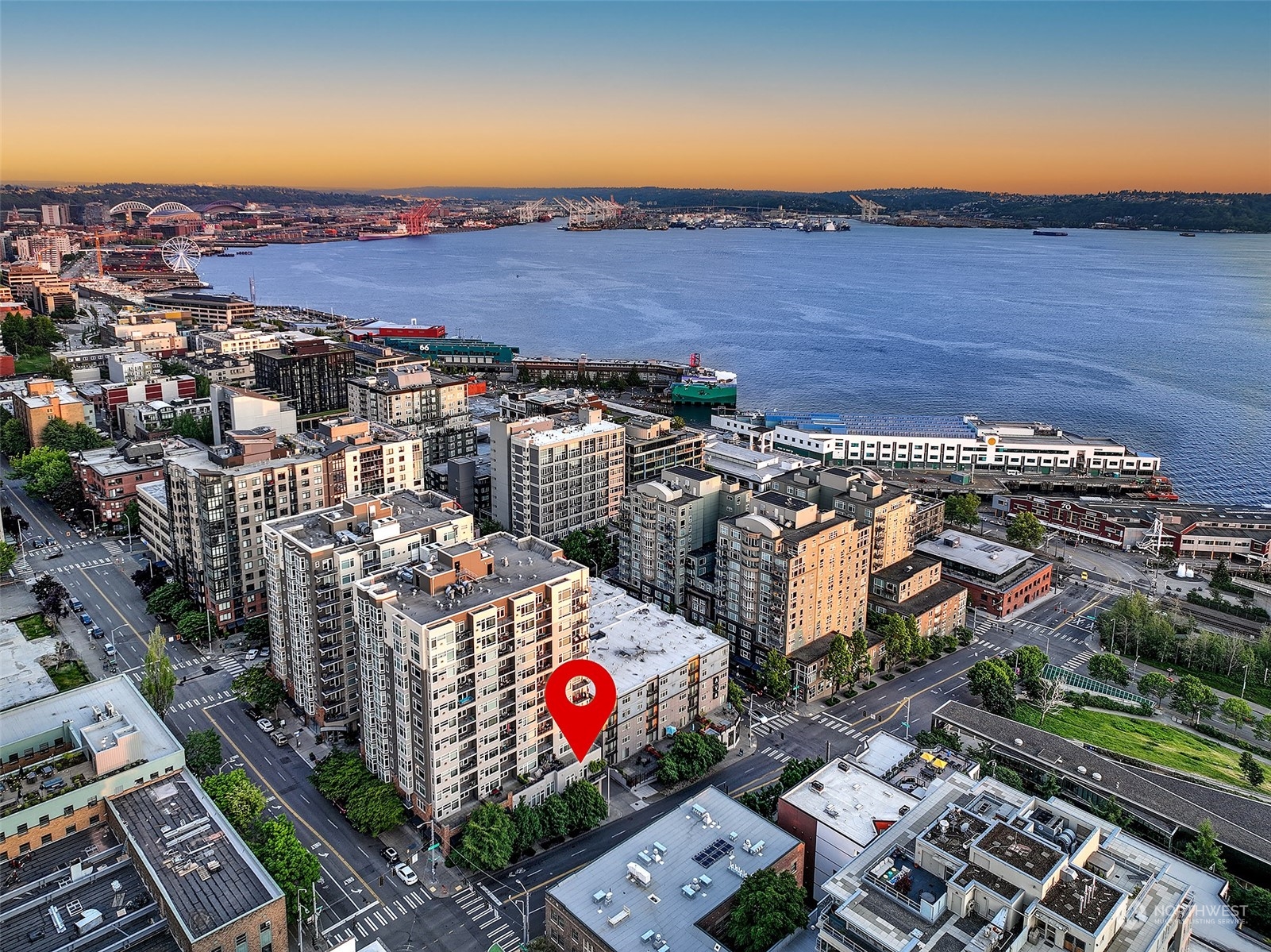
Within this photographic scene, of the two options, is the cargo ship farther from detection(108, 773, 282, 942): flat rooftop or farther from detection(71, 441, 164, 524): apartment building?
detection(108, 773, 282, 942): flat rooftop

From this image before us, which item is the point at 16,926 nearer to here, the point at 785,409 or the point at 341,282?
the point at 785,409

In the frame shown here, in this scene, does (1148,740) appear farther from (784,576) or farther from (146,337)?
(146,337)

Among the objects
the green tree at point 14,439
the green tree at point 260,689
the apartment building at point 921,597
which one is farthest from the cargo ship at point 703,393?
the green tree at point 260,689

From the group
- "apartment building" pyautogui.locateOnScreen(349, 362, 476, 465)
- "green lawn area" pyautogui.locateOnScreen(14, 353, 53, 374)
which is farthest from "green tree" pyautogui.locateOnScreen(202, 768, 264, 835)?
"green lawn area" pyautogui.locateOnScreen(14, 353, 53, 374)

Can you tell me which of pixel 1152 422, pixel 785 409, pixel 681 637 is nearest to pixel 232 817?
pixel 681 637

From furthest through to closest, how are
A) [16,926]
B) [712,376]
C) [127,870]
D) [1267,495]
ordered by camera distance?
[712,376] < [1267,495] < [127,870] < [16,926]

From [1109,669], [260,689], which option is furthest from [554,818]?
[1109,669]
